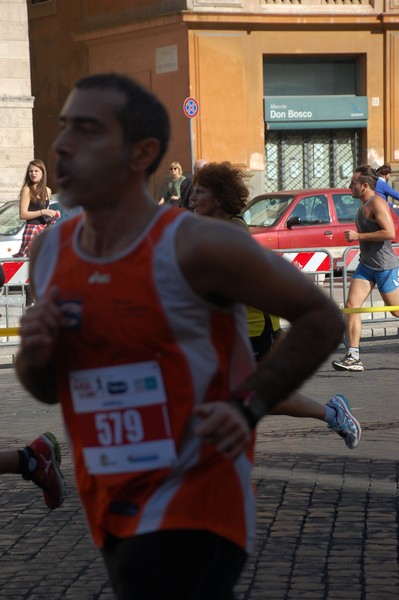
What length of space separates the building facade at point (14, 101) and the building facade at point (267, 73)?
3.40 m

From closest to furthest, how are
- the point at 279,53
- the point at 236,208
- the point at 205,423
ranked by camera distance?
the point at 205,423 → the point at 236,208 → the point at 279,53

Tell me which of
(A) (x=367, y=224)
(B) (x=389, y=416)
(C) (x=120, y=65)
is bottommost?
(B) (x=389, y=416)

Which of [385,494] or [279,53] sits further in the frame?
[279,53]

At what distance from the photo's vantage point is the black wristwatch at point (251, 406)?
2.90 meters

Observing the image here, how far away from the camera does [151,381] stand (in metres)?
3.00

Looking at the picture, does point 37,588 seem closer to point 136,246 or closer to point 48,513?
point 48,513

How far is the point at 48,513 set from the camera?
22.9ft

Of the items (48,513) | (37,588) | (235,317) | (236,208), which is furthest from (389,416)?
(235,317)

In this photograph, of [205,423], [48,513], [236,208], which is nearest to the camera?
[205,423]

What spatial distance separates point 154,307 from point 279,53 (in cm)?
3181

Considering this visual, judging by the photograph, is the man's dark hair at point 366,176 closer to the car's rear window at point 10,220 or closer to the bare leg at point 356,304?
the bare leg at point 356,304

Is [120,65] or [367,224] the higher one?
[120,65]

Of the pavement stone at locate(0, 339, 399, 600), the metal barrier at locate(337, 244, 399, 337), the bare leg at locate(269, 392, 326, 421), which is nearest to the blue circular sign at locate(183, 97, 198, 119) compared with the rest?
the metal barrier at locate(337, 244, 399, 337)

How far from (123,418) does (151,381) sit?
4.8 inches
